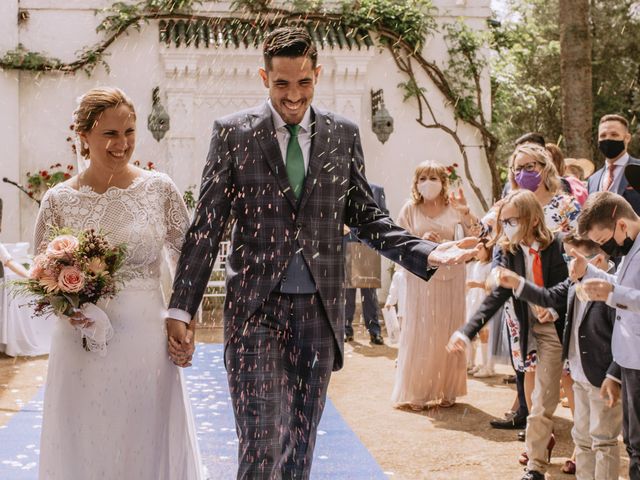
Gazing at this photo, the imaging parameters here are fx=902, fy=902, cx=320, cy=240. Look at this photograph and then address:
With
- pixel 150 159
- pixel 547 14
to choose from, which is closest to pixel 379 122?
pixel 150 159

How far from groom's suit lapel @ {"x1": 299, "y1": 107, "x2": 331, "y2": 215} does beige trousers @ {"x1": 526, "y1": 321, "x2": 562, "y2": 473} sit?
2.43m

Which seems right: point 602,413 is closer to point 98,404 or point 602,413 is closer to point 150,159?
point 98,404

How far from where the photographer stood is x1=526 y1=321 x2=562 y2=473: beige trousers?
5336 mm

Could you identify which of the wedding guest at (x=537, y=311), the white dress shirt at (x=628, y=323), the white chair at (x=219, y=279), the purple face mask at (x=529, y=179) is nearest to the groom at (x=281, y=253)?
the white dress shirt at (x=628, y=323)

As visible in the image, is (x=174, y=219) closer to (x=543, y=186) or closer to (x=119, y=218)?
(x=119, y=218)

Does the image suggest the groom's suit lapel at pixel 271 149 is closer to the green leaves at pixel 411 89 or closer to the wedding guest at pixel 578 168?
the wedding guest at pixel 578 168

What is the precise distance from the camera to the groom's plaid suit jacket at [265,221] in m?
3.67

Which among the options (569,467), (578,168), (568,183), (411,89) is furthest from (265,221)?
(411,89)

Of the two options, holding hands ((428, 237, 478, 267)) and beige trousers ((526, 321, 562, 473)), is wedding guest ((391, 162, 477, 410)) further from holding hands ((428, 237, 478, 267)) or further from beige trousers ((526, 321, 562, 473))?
holding hands ((428, 237, 478, 267))

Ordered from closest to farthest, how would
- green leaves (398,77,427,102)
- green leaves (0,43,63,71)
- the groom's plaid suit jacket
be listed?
the groom's plaid suit jacket < green leaves (0,43,63,71) < green leaves (398,77,427,102)

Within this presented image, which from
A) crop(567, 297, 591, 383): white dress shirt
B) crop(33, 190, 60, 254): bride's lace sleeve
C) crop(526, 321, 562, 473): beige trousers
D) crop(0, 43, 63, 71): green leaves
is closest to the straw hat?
crop(526, 321, 562, 473): beige trousers

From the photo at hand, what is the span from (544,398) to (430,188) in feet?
9.58

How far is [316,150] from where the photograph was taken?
377 cm

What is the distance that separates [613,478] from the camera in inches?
183
